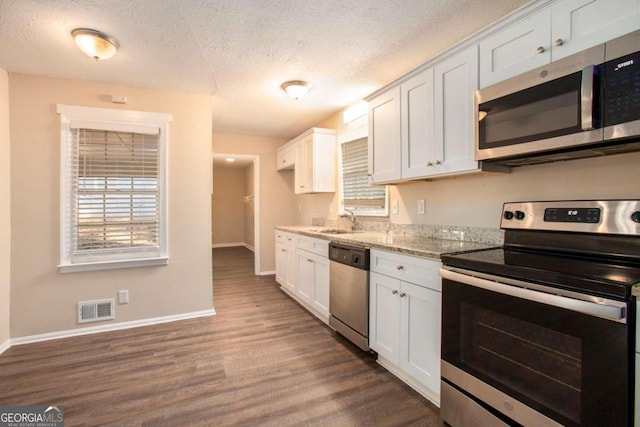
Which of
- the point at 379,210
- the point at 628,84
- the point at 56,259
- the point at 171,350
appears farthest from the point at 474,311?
the point at 56,259

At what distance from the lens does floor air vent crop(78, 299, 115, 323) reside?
9.54 ft

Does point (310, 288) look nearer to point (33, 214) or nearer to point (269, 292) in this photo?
point (269, 292)

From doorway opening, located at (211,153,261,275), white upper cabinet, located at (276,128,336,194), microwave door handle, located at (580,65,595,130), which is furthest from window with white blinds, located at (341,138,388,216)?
doorway opening, located at (211,153,261,275)

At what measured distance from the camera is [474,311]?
4.87 ft

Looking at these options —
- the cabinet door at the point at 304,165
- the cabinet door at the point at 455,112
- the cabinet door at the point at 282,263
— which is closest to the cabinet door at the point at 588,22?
the cabinet door at the point at 455,112

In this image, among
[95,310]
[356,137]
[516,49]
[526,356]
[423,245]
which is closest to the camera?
[526,356]

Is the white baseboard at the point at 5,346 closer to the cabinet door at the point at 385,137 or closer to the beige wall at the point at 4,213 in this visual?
the beige wall at the point at 4,213

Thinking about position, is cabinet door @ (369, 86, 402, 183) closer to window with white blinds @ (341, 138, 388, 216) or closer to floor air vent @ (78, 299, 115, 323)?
window with white blinds @ (341, 138, 388, 216)

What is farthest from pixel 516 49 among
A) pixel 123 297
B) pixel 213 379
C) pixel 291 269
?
pixel 123 297

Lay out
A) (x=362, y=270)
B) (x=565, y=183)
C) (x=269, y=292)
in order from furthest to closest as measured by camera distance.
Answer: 1. (x=269, y=292)
2. (x=362, y=270)
3. (x=565, y=183)

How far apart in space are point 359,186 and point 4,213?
333cm

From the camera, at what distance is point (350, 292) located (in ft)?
8.21

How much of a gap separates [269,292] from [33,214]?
8.55 ft

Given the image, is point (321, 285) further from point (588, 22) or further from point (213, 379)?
point (588, 22)
